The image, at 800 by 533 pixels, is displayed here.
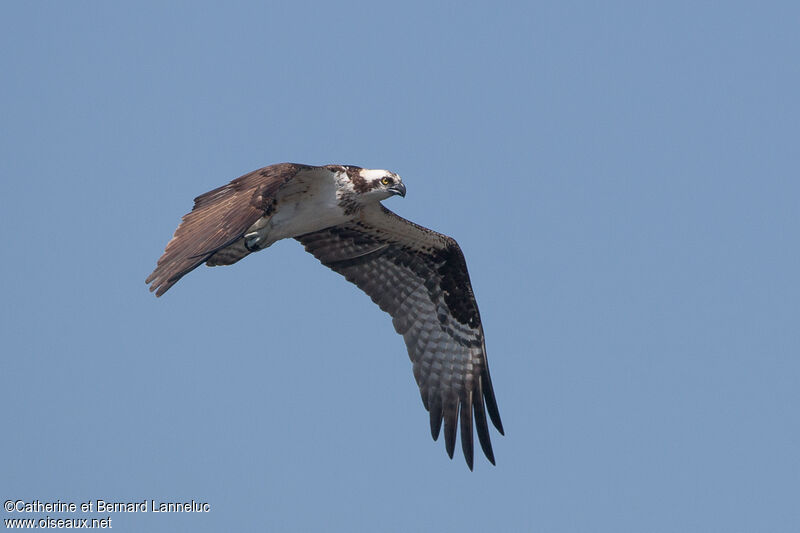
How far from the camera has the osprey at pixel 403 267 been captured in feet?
46.8

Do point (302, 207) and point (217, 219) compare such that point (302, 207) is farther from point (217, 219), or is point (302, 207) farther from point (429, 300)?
point (429, 300)

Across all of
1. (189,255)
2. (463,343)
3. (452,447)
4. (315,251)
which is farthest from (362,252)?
(189,255)

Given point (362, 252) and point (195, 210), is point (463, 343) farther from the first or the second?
point (195, 210)

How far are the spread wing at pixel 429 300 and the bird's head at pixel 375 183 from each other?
1229 millimetres

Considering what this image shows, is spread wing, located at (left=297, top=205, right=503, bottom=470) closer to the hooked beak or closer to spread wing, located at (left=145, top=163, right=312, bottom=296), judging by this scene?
the hooked beak

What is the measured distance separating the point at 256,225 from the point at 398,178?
6.21 ft

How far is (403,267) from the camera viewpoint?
16328 mm

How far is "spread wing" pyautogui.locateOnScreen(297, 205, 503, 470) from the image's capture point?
1574 cm

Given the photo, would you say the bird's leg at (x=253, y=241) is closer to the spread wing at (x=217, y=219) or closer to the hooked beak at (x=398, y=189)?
the spread wing at (x=217, y=219)

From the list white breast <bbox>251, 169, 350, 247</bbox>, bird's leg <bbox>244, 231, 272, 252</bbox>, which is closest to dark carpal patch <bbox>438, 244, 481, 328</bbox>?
white breast <bbox>251, 169, 350, 247</bbox>

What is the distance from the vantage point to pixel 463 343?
16.3 meters

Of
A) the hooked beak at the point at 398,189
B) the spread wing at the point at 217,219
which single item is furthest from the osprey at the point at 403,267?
the spread wing at the point at 217,219

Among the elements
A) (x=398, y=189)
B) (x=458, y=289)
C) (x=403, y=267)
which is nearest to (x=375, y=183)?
(x=398, y=189)

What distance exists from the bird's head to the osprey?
0.5 inches
